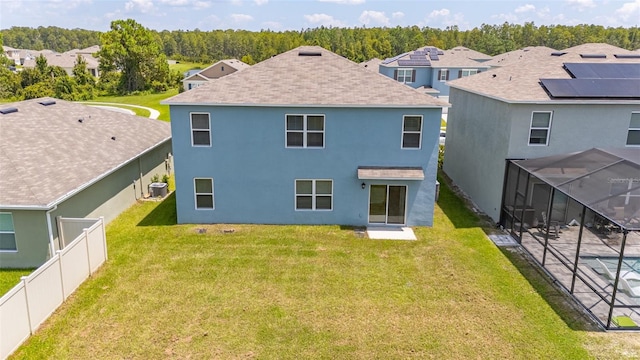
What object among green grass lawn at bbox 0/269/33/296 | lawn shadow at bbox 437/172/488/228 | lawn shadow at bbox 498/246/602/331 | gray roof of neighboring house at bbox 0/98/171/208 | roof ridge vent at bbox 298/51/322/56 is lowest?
green grass lawn at bbox 0/269/33/296

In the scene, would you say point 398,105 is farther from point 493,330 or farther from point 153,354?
point 153,354

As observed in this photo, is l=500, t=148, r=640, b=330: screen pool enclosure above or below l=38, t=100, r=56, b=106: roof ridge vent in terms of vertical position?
below

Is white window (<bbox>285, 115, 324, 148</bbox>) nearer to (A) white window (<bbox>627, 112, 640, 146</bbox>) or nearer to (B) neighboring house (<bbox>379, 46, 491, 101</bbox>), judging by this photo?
(A) white window (<bbox>627, 112, 640, 146</bbox>)

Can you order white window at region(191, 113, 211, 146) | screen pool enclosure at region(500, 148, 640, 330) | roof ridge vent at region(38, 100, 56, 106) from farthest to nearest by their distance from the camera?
roof ridge vent at region(38, 100, 56, 106) → white window at region(191, 113, 211, 146) → screen pool enclosure at region(500, 148, 640, 330)

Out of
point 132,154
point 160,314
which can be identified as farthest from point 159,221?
point 160,314

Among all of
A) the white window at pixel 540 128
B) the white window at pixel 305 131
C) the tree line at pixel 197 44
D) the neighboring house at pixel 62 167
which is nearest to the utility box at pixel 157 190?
the neighboring house at pixel 62 167

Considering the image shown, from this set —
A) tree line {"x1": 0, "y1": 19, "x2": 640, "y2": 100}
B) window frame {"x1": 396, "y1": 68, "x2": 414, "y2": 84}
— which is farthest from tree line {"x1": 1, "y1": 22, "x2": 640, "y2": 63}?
window frame {"x1": 396, "y1": 68, "x2": 414, "y2": 84}

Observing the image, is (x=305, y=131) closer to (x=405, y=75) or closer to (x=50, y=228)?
(x=50, y=228)

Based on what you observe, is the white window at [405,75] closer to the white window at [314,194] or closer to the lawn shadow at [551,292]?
the white window at [314,194]
